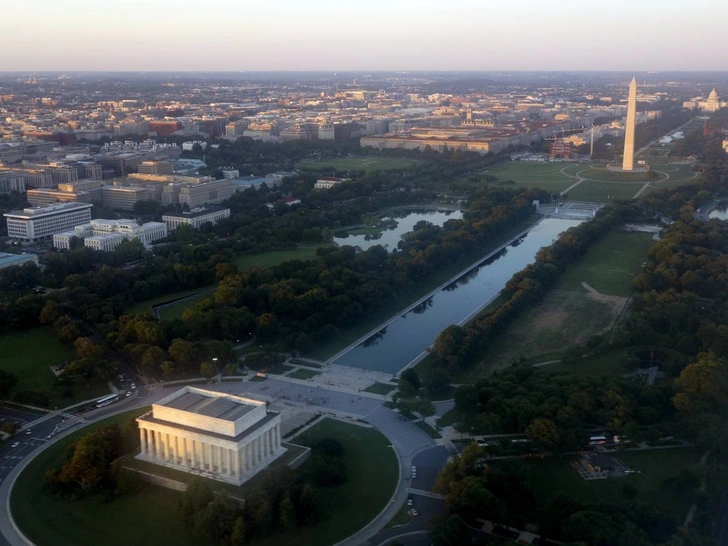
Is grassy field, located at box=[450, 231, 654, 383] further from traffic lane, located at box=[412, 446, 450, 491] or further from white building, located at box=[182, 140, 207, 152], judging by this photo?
white building, located at box=[182, 140, 207, 152]

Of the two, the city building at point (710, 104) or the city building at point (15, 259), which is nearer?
the city building at point (15, 259)

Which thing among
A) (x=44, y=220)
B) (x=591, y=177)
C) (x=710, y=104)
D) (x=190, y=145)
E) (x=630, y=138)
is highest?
(x=710, y=104)

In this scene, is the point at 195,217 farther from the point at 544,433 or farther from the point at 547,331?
the point at 544,433

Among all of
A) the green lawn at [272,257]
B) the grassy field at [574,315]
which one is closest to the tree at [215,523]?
the grassy field at [574,315]

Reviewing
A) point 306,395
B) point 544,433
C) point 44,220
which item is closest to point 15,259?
point 44,220

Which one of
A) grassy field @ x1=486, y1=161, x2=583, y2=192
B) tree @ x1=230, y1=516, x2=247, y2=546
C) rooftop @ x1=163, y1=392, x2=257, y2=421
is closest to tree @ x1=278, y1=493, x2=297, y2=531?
tree @ x1=230, y1=516, x2=247, y2=546

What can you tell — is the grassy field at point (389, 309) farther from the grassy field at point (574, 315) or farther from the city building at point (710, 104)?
the city building at point (710, 104)
